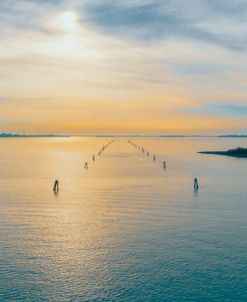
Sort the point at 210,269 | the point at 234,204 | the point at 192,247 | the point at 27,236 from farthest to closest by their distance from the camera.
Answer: the point at 234,204 < the point at 27,236 < the point at 192,247 < the point at 210,269

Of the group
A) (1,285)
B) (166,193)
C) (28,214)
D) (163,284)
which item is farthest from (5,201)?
(163,284)

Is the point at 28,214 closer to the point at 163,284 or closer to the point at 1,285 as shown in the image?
the point at 1,285

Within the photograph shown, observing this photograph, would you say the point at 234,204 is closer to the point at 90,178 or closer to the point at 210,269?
the point at 210,269

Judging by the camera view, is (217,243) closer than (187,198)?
Yes

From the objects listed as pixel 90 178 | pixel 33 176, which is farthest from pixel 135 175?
pixel 33 176

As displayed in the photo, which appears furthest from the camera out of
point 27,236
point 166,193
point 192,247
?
point 166,193

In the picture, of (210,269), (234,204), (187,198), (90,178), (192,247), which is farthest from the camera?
(90,178)

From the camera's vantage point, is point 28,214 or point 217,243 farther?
point 28,214

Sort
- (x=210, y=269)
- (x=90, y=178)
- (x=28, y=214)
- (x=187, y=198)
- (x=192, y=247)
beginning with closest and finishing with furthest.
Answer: (x=210, y=269)
(x=192, y=247)
(x=28, y=214)
(x=187, y=198)
(x=90, y=178)
